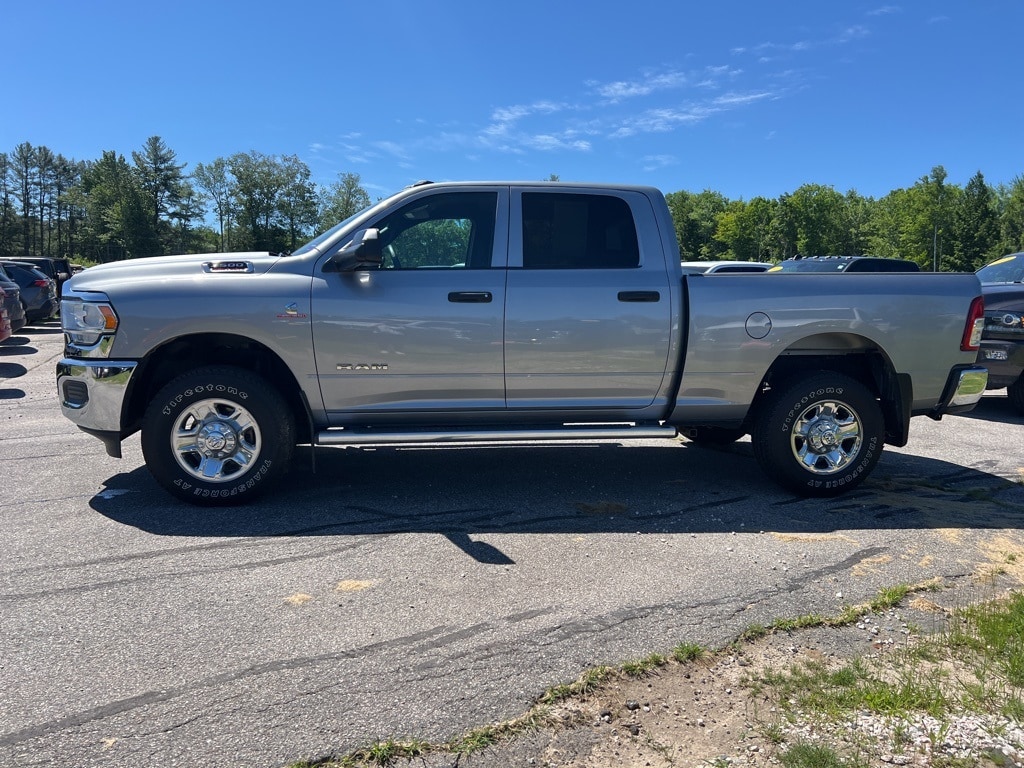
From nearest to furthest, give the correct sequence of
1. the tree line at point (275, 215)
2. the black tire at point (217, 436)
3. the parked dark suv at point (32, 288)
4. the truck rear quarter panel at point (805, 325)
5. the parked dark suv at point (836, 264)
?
the black tire at point (217, 436), the truck rear quarter panel at point (805, 325), the parked dark suv at point (836, 264), the parked dark suv at point (32, 288), the tree line at point (275, 215)

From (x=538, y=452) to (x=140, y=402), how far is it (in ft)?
10.5

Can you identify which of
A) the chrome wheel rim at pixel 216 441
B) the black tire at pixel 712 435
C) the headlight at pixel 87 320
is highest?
the headlight at pixel 87 320

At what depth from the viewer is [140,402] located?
16.3ft

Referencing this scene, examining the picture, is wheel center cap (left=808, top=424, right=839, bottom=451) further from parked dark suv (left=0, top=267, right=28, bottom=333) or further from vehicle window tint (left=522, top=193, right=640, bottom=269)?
parked dark suv (left=0, top=267, right=28, bottom=333)

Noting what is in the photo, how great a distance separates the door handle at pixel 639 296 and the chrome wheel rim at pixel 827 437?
137cm

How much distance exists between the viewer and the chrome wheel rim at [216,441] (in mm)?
4723

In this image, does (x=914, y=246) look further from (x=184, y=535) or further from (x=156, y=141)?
(x=184, y=535)

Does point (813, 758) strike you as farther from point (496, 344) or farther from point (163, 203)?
point (163, 203)

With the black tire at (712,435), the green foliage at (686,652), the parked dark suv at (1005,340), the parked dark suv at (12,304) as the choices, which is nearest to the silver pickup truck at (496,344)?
the black tire at (712,435)

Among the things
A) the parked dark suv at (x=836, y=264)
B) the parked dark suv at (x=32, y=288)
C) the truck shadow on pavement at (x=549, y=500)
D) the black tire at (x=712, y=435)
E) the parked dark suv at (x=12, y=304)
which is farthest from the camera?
the parked dark suv at (x=32, y=288)

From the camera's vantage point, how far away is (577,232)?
5.16m

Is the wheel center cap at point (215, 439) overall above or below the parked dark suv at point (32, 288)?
below

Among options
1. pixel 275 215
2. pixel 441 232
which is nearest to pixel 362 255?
pixel 441 232

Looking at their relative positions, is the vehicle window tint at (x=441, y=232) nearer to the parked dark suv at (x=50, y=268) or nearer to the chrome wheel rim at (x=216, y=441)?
the chrome wheel rim at (x=216, y=441)
